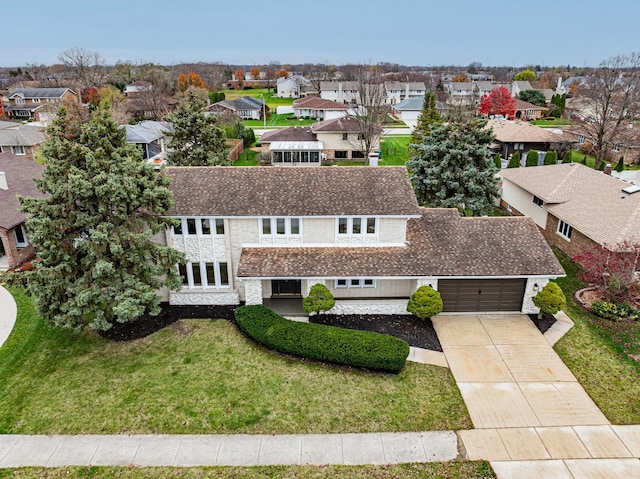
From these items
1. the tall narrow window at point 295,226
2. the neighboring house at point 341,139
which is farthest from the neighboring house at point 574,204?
the neighboring house at point 341,139

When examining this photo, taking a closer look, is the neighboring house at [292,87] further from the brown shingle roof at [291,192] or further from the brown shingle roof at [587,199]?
the brown shingle roof at [291,192]

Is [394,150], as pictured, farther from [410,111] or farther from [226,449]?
[226,449]

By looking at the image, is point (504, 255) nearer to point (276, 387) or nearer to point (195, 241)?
point (276, 387)

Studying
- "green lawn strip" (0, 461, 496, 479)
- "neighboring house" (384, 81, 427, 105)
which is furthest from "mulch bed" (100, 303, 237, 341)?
"neighboring house" (384, 81, 427, 105)

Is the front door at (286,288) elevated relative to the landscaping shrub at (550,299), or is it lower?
lower

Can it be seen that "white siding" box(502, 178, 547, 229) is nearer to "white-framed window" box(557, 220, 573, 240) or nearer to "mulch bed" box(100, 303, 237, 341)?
"white-framed window" box(557, 220, 573, 240)

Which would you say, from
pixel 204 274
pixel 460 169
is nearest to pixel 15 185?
pixel 204 274

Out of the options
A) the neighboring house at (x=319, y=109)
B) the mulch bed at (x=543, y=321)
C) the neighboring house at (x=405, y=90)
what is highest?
the neighboring house at (x=405, y=90)
